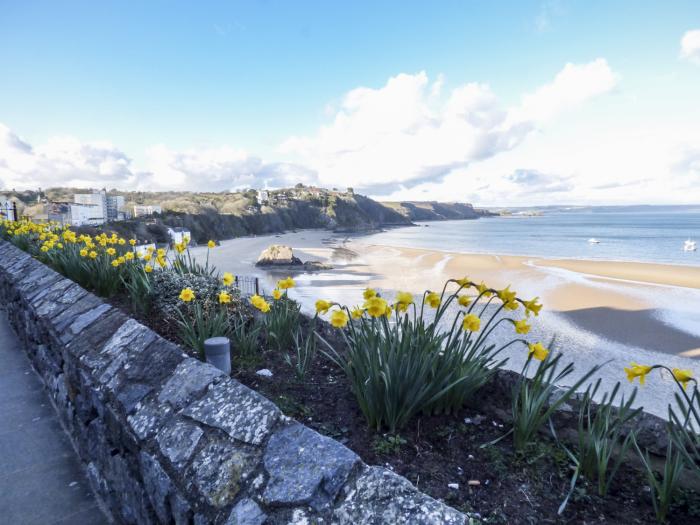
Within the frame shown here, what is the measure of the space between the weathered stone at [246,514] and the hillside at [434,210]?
420 feet

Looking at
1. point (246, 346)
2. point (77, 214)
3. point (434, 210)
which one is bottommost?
point (246, 346)

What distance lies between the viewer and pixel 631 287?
18953 mm

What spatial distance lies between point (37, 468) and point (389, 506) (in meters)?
2.31

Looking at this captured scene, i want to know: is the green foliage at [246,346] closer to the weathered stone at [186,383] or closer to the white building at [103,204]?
the weathered stone at [186,383]

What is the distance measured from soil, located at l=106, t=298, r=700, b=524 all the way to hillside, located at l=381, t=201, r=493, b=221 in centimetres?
12721

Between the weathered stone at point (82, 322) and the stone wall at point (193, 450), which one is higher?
the weathered stone at point (82, 322)

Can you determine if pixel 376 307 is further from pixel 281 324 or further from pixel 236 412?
pixel 281 324

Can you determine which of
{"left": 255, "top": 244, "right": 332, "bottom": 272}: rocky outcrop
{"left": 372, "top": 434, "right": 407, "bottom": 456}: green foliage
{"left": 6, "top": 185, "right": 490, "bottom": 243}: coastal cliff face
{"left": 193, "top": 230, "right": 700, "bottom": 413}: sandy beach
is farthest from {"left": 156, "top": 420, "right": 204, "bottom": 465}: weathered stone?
{"left": 6, "top": 185, "right": 490, "bottom": 243}: coastal cliff face

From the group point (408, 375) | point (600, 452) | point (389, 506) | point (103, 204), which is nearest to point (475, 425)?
point (408, 375)

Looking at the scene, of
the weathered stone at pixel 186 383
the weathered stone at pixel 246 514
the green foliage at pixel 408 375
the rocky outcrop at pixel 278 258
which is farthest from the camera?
the rocky outcrop at pixel 278 258

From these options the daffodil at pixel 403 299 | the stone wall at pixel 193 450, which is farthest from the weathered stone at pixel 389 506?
the daffodil at pixel 403 299

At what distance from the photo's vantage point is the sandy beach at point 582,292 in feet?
34.3

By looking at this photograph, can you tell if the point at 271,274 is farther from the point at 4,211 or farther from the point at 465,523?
the point at 465,523

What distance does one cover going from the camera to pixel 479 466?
1.69m
